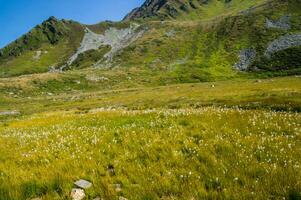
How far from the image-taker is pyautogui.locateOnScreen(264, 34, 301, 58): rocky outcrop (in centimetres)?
11338

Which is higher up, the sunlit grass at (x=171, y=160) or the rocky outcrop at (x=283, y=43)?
the sunlit grass at (x=171, y=160)

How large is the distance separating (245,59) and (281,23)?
93.5ft

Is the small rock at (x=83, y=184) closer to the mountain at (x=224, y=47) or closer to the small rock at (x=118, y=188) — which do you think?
the small rock at (x=118, y=188)

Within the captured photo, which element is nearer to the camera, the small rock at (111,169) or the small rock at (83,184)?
the small rock at (83,184)

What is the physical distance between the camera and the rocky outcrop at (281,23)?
129 meters

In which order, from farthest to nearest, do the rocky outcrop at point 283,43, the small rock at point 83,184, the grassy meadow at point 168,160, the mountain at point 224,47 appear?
the rocky outcrop at point 283,43
the mountain at point 224,47
the small rock at point 83,184
the grassy meadow at point 168,160

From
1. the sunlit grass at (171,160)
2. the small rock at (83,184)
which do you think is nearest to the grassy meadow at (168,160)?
the sunlit grass at (171,160)

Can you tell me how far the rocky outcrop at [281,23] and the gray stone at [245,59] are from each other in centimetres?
1828

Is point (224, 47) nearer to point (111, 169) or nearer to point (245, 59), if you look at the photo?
point (245, 59)

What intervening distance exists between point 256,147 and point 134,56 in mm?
141741

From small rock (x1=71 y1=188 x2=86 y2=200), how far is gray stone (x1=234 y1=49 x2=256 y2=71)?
106 m

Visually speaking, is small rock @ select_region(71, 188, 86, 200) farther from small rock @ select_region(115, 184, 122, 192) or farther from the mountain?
the mountain

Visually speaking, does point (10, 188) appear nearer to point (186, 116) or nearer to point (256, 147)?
point (256, 147)

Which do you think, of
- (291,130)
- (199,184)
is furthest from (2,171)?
(291,130)
